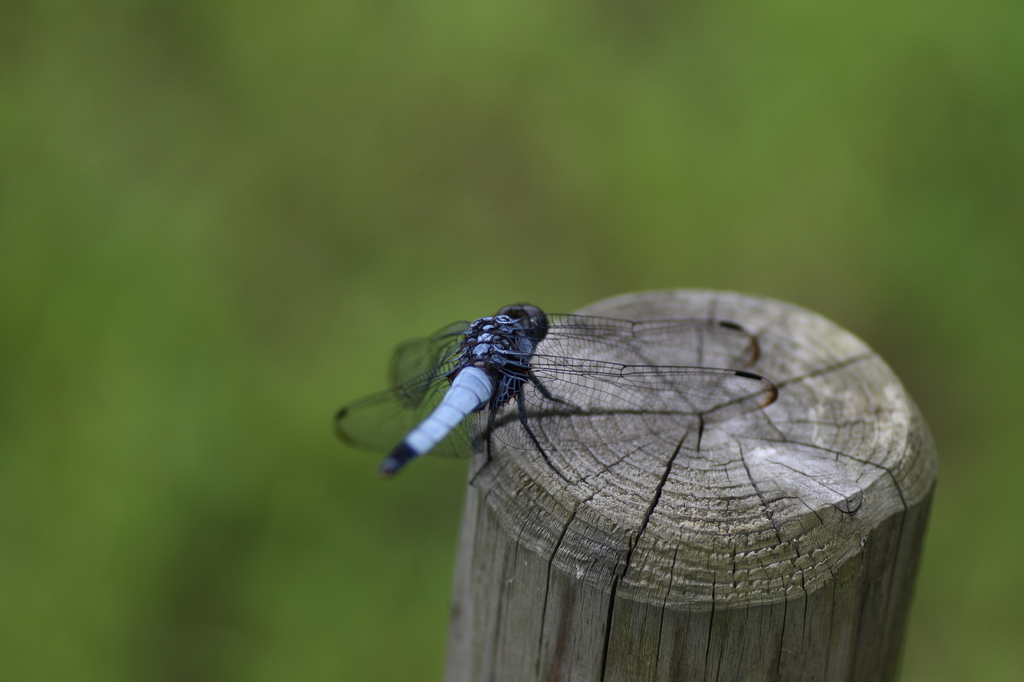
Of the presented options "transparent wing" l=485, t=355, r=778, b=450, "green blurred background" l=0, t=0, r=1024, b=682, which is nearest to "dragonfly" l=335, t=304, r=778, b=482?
"transparent wing" l=485, t=355, r=778, b=450

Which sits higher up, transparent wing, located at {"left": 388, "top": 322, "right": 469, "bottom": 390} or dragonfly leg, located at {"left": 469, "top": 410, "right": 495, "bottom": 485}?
transparent wing, located at {"left": 388, "top": 322, "right": 469, "bottom": 390}

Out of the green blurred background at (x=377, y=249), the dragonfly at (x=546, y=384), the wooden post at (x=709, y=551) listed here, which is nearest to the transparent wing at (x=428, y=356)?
the dragonfly at (x=546, y=384)

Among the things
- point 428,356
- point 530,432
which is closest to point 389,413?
point 428,356

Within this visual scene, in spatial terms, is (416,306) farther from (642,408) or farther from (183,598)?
(642,408)

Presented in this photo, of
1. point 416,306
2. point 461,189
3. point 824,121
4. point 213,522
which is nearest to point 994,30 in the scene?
point 824,121

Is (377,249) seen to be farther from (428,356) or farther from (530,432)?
(530,432)

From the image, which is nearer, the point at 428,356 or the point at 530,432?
the point at 530,432

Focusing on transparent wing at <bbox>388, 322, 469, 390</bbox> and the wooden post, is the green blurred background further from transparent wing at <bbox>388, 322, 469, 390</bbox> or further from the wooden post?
the wooden post
